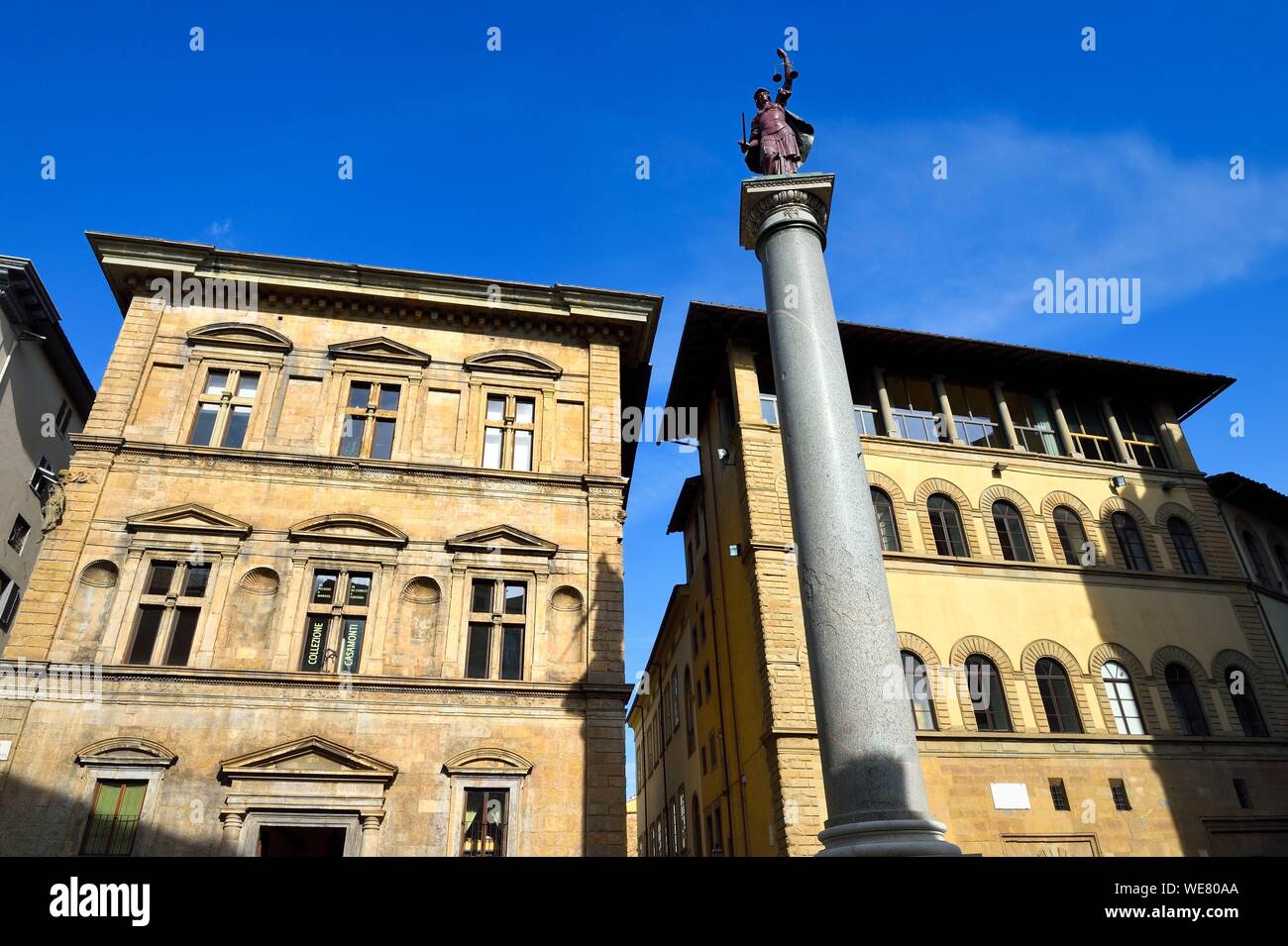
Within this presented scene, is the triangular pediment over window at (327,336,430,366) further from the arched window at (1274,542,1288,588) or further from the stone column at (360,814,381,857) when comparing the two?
the arched window at (1274,542,1288,588)

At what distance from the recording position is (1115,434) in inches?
1043

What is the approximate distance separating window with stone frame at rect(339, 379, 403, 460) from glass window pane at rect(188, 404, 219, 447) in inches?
115

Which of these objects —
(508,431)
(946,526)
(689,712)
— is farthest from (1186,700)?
(508,431)

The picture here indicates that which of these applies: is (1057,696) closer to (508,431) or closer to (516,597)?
(516,597)

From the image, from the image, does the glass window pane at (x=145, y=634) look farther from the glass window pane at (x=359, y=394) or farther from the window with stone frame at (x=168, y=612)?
the glass window pane at (x=359, y=394)

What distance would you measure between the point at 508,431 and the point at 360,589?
5134 mm

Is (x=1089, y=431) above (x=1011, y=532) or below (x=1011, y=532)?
above

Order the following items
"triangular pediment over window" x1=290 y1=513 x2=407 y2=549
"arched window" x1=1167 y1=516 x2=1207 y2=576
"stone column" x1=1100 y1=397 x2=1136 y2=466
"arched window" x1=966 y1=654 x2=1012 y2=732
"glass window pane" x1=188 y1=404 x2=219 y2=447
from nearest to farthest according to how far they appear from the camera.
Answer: "triangular pediment over window" x1=290 y1=513 x2=407 y2=549, "glass window pane" x1=188 y1=404 x2=219 y2=447, "arched window" x1=966 y1=654 x2=1012 y2=732, "arched window" x1=1167 y1=516 x2=1207 y2=576, "stone column" x1=1100 y1=397 x2=1136 y2=466

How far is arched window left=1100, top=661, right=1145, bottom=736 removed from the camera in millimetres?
Answer: 20922

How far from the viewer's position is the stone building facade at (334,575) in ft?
48.9

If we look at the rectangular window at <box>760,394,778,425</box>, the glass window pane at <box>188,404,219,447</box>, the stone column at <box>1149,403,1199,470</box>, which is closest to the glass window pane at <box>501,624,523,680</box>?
the glass window pane at <box>188,404,219,447</box>

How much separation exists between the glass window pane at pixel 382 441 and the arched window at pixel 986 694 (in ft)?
50.5
